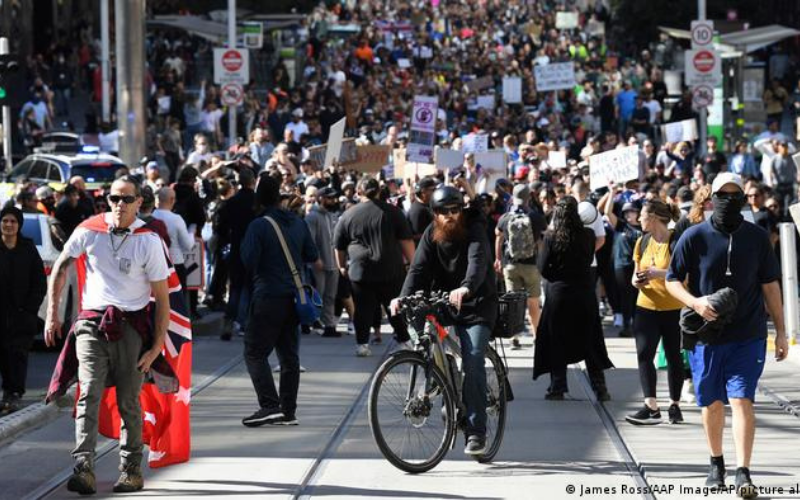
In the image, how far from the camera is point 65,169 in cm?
3062

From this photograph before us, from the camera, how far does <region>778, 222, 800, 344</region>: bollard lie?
58.4 feet

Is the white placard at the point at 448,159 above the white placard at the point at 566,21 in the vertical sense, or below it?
below

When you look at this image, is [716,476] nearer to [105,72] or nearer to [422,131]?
[422,131]

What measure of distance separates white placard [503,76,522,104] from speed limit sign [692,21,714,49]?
7.56 metres

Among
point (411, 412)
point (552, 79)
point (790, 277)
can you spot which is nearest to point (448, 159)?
point (790, 277)

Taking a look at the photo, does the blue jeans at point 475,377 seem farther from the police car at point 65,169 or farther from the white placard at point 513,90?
the white placard at point 513,90

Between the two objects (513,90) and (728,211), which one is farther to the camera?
(513,90)

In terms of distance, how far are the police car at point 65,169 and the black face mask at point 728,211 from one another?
20910 mm

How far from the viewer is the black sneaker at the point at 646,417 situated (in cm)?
1309

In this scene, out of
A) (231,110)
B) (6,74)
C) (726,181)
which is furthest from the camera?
(231,110)

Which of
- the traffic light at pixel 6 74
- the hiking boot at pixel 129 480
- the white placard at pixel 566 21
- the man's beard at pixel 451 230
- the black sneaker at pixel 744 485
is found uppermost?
the white placard at pixel 566 21

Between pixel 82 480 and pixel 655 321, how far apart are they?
464 cm

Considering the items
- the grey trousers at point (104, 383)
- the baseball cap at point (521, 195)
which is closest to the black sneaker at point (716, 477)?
the grey trousers at point (104, 383)

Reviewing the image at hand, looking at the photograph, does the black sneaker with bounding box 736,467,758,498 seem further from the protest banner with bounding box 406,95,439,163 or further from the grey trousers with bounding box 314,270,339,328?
the protest banner with bounding box 406,95,439,163
